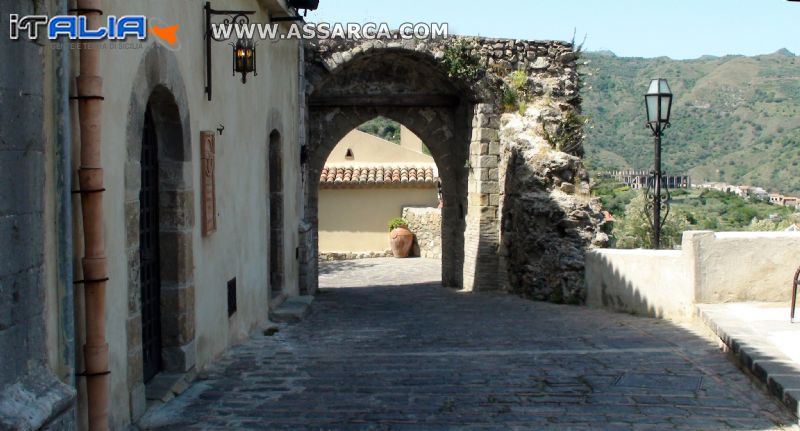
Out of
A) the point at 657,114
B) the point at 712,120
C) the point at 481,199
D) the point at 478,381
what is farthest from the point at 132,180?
the point at 712,120

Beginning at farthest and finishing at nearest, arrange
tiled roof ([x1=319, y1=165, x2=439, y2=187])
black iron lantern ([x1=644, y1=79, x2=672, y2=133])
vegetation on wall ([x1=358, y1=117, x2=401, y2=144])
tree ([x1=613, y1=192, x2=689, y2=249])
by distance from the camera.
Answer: vegetation on wall ([x1=358, y1=117, x2=401, y2=144])
tiled roof ([x1=319, y1=165, x2=439, y2=187])
tree ([x1=613, y1=192, x2=689, y2=249])
black iron lantern ([x1=644, y1=79, x2=672, y2=133])

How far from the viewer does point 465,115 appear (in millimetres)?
15961

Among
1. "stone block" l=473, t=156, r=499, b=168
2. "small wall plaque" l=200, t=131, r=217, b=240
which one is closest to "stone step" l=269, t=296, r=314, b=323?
"small wall plaque" l=200, t=131, r=217, b=240

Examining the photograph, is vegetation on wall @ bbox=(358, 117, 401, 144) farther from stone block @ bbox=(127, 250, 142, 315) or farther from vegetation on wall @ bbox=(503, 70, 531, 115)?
stone block @ bbox=(127, 250, 142, 315)

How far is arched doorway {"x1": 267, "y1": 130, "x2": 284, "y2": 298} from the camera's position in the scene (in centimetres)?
1104

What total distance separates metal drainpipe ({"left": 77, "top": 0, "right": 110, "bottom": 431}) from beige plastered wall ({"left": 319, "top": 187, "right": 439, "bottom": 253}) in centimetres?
2218

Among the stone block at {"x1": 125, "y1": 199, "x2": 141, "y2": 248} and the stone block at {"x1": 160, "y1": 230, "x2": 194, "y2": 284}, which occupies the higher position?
the stone block at {"x1": 125, "y1": 199, "x2": 141, "y2": 248}

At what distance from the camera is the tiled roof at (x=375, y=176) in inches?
1040

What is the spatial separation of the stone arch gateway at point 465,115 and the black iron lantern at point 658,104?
2.19 m

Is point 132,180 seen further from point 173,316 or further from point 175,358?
point 175,358

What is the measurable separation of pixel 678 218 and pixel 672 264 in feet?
65.3

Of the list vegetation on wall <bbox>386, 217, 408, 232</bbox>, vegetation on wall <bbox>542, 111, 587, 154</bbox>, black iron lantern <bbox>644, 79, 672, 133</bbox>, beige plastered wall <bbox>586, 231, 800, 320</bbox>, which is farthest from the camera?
vegetation on wall <bbox>386, 217, 408, 232</bbox>

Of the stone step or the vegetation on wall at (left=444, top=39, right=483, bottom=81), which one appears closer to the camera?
the stone step

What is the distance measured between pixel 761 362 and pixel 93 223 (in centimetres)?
434
